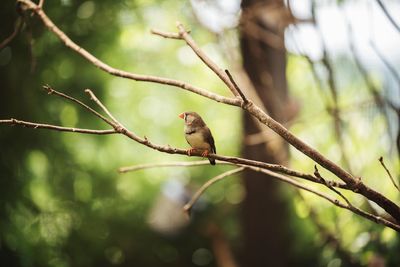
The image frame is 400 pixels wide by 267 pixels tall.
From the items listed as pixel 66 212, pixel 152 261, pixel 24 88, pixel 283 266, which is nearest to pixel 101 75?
pixel 24 88

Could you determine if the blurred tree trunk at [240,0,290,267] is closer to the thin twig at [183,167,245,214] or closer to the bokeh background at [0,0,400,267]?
the bokeh background at [0,0,400,267]

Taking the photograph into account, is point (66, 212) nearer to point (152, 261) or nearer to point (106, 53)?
point (152, 261)

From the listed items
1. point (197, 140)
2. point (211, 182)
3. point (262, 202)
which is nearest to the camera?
point (211, 182)

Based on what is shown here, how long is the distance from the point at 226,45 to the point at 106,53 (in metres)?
1.71

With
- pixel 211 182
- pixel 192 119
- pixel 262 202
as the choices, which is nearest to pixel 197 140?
pixel 192 119

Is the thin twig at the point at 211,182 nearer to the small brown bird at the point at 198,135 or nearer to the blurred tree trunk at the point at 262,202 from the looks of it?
the small brown bird at the point at 198,135

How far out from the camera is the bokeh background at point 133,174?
11.6 feet

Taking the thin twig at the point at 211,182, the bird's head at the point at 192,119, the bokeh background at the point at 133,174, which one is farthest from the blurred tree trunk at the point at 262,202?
the thin twig at the point at 211,182

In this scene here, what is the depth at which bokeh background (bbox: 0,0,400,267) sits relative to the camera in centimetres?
354

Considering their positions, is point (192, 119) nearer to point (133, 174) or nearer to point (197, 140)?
point (197, 140)

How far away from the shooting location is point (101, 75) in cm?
491

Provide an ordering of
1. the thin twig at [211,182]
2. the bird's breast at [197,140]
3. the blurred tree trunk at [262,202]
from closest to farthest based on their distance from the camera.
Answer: the thin twig at [211,182] < the bird's breast at [197,140] < the blurred tree trunk at [262,202]

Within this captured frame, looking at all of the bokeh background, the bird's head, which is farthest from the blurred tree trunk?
the bird's head

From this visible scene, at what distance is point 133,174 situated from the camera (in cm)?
580
